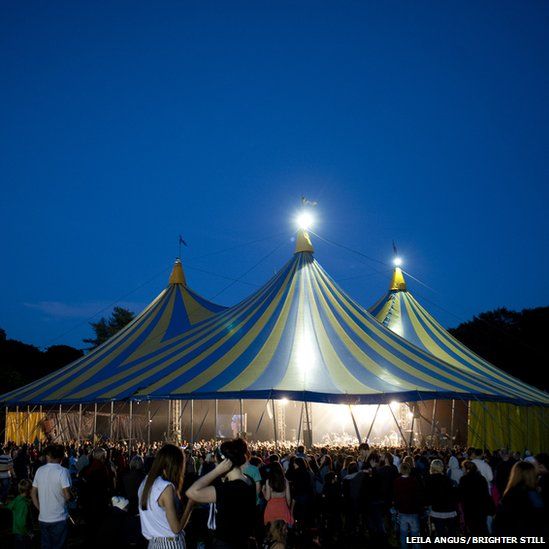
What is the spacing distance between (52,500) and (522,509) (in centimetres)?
273

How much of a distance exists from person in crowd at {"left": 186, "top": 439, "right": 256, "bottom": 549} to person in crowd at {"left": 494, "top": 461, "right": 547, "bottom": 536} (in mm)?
1248

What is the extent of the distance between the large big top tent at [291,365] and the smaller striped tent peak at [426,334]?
167 millimetres

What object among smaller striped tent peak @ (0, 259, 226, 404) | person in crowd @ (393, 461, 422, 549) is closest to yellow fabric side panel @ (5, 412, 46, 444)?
smaller striped tent peak @ (0, 259, 226, 404)

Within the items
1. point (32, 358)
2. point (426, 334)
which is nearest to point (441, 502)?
point (426, 334)

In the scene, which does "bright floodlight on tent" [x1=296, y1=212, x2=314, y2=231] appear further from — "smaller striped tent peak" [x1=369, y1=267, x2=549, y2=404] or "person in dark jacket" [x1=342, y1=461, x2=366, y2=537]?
"person in dark jacket" [x1=342, y1=461, x2=366, y2=537]

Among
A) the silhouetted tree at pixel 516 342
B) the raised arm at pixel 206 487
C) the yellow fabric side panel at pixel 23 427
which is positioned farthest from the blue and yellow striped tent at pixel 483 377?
the silhouetted tree at pixel 516 342

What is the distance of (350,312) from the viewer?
35.3ft

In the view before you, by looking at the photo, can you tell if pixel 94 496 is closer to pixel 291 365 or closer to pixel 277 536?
pixel 277 536

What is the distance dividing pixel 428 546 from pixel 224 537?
3.36 m

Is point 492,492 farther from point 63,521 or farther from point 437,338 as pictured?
point 437,338

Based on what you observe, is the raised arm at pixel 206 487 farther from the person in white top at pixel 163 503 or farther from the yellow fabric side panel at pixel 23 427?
the yellow fabric side panel at pixel 23 427

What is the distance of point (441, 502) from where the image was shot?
4.54 m

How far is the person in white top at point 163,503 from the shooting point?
2654 mm

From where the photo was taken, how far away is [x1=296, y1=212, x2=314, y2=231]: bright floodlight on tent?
12420 mm
